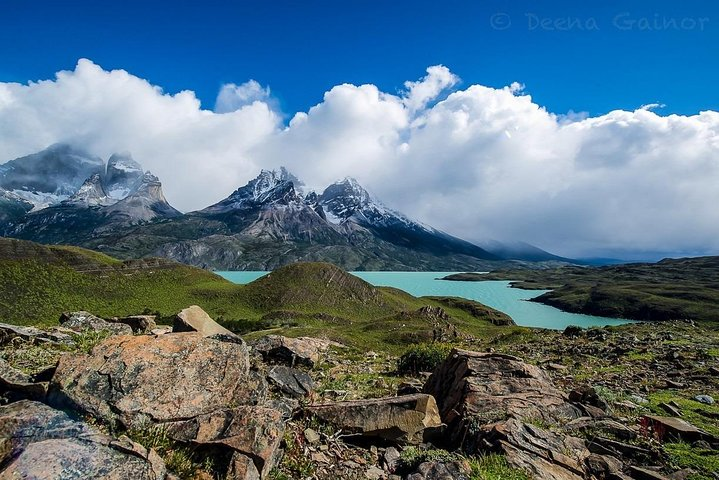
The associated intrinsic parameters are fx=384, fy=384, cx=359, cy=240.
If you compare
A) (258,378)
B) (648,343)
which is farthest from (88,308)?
(648,343)

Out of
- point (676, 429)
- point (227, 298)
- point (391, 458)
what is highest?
point (676, 429)

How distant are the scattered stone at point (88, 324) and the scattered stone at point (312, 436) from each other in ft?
46.9

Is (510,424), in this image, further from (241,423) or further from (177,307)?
(177,307)

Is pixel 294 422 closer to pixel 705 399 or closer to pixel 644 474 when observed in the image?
pixel 644 474

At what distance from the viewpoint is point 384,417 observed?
10805 mm

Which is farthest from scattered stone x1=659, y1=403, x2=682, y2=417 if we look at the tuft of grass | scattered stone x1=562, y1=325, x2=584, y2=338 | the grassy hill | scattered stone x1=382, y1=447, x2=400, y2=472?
the grassy hill

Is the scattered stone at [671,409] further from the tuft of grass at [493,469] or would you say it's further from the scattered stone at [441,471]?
the scattered stone at [441,471]

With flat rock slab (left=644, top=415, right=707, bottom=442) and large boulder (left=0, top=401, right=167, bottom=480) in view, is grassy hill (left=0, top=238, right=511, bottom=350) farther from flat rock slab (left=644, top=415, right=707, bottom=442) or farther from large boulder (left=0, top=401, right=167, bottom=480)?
large boulder (left=0, top=401, right=167, bottom=480)

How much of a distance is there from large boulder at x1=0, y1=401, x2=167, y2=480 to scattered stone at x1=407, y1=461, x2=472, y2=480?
5.16 metres

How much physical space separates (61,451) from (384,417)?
7422 mm

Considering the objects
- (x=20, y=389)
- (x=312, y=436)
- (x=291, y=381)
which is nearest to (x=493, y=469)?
(x=312, y=436)

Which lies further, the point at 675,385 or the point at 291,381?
the point at 675,385

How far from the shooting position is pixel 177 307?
288ft

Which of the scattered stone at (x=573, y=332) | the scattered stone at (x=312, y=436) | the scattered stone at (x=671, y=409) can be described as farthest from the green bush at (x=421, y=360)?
the scattered stone at (x=573, y=332)
